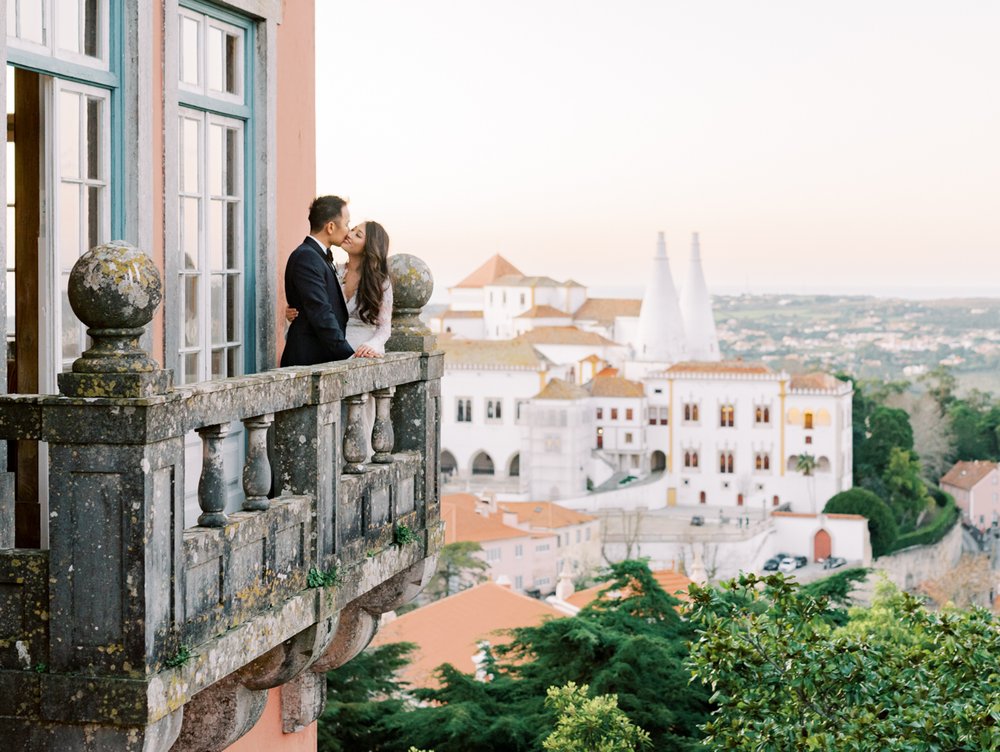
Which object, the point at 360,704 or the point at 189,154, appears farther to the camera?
the point at 360,704

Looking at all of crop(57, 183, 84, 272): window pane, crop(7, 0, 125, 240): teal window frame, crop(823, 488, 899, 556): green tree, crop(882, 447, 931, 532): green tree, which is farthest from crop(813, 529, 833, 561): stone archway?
crop(57, 183, 84, 272): window pane

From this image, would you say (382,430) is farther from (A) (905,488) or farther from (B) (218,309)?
(A) (905,488)

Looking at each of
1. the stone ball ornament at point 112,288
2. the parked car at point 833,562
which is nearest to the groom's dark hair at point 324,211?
the stone ball ornament at point 112,288

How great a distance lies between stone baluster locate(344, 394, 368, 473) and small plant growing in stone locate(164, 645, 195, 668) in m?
1.06

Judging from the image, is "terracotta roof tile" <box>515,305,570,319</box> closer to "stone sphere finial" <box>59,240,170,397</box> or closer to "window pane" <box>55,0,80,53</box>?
"window pane" <box>55,0,80,53</box>

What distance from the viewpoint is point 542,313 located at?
9475 cm

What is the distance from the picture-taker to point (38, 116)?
3.81 meters

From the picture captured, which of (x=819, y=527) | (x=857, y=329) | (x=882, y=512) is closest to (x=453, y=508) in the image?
(x=819, y=527)

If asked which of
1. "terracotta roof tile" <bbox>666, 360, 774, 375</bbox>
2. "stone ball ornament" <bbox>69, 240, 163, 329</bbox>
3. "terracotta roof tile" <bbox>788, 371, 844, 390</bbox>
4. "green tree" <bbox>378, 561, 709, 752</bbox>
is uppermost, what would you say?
"stone ball ornament" <bbox>69, 240, 163, 329</bbox>

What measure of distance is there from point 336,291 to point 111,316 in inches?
73.5

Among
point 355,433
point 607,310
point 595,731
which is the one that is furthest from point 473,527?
point 355,433

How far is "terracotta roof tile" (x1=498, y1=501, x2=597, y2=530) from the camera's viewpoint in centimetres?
6278

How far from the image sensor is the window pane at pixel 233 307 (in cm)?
484

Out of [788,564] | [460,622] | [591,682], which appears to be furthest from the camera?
[788,564]
